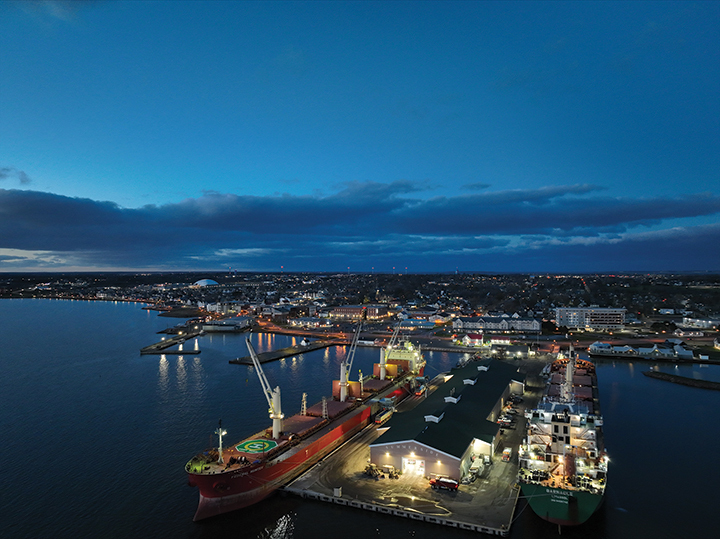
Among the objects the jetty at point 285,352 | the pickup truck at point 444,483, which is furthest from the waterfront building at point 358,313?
the pickup truck at point 444,483

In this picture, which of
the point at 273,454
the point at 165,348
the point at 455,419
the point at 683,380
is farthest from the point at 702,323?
the point at 165,348

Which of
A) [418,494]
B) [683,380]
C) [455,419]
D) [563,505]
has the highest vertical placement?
[455,419]

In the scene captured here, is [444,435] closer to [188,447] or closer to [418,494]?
[418,494]

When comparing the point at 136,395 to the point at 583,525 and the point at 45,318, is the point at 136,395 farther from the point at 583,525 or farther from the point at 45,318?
the point at 45,318

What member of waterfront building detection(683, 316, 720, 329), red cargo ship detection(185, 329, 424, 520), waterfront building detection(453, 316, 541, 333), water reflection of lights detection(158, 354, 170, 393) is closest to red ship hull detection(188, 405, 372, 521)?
red cargo ship detection(185, 329, 424, 520)

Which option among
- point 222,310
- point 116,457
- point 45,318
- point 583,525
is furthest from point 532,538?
point 45,318

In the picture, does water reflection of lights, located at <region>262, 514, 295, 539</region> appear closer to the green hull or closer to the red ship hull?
the red ship hull

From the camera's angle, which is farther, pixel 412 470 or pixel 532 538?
pixel 412 470

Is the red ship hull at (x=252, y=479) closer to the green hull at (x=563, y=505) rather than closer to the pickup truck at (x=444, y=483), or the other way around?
the pickup truck at (x=444, y=483)
